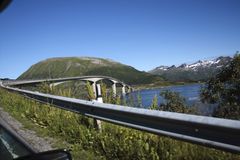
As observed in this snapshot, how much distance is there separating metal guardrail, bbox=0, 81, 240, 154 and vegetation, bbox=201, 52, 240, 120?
13.6m

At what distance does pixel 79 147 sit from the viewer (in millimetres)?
6570

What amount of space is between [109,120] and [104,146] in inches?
17.7

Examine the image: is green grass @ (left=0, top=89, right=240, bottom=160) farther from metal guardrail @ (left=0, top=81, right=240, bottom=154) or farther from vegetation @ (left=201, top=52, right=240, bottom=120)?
vegetation @ (left=201, top=52, right=240, bottom=120)

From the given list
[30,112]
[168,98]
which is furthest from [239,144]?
[168,98]

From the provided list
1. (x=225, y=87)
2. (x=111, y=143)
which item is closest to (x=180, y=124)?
(x=111, y=143)

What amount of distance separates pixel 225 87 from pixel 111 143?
15913mm

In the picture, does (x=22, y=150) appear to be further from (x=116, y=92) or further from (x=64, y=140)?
(x=116, y=92)

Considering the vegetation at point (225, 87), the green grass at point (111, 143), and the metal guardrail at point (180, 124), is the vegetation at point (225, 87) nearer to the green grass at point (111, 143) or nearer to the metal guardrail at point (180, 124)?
the green grass at point (111, 143)

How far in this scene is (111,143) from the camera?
19.8 ft

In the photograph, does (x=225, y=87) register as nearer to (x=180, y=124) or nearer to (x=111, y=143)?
(x=111, y=143)

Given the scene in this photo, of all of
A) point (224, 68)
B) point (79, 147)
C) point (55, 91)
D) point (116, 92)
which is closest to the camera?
point (79, 147)

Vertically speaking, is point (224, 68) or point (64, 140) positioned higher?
point (224, 68)

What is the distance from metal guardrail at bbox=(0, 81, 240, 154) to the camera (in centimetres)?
346

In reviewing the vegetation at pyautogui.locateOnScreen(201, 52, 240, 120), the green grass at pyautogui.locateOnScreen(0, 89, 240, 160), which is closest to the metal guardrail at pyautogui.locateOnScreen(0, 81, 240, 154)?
the green grass at pyautogui.locateOnScreen(0, 89, 240, 160)
